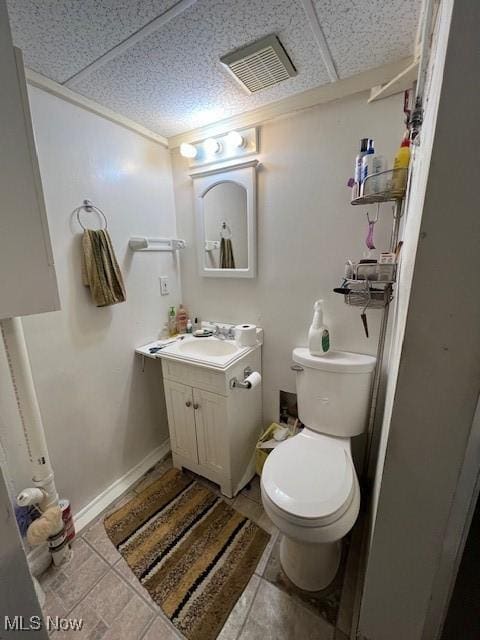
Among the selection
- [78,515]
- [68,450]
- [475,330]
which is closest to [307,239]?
[475,330]

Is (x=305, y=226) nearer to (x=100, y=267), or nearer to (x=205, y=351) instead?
(x=205, y=351)

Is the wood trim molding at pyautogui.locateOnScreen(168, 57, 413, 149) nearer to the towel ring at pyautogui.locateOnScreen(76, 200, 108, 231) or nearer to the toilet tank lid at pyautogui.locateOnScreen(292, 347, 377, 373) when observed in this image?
the towel ring at pyautogui.locateOnScreen(76, 200, 108, 231)

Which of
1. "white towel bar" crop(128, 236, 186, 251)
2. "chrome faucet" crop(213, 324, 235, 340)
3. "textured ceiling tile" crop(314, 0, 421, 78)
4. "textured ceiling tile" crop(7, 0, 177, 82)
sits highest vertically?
"textured ceiling tile" crop(314, 0, 421, 78)

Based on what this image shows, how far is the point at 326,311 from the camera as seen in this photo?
4.86 ft

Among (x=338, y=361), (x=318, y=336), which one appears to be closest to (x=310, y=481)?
(x=338, y=361)

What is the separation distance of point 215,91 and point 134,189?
0.69 metres

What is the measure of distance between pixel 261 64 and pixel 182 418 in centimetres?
181

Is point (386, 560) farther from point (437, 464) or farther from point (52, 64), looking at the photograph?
point (52, 64)

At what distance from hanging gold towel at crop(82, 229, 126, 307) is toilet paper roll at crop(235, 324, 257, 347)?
28.9 inches

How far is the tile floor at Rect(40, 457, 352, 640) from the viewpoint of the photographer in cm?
99

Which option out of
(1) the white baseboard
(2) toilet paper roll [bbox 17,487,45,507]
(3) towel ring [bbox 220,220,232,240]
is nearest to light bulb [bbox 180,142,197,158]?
(3) towel ring [bbox 220,220,232,240]

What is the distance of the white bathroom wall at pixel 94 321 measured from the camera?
3.93 ft

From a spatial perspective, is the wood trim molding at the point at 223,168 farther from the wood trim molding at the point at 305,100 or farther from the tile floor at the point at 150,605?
the tile floor at the point at 150,605

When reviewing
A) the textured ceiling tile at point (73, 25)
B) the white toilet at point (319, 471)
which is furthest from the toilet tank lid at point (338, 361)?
the textured ceiling tile at point (73, 25)
